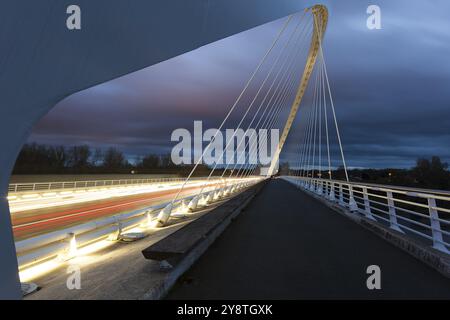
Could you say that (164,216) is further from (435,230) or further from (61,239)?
(435,230)

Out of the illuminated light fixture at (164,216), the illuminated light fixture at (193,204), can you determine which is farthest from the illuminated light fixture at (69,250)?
the illuminated light fixture at (193,204)

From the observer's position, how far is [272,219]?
10.1 m

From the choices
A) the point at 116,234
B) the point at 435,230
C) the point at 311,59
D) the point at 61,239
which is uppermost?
the point at 311,59

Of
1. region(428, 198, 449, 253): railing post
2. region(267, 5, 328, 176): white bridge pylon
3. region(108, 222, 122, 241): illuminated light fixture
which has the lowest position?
region(108, 222, 122, 241): illuminated light fixture

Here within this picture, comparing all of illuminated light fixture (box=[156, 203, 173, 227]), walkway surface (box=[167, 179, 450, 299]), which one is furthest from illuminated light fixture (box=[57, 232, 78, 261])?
illuminated light fixture (box=[156, 203, 173, 227])

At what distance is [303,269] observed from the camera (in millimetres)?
4723

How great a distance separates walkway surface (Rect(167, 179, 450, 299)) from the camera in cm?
380

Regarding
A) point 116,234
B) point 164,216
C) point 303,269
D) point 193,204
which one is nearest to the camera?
point 303,269

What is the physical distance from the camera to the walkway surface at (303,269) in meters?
3.80

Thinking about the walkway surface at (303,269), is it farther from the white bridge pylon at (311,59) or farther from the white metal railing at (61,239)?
the white bridge pylon at (311,59)

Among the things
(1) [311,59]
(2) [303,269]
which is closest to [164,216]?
(2) [303,269]

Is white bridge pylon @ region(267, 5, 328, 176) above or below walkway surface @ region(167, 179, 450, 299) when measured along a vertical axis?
above

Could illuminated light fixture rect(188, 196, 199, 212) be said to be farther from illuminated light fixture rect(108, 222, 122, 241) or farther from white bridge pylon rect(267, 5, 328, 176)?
Result: white bridge pylon rect(267, 5, 328, 176)
